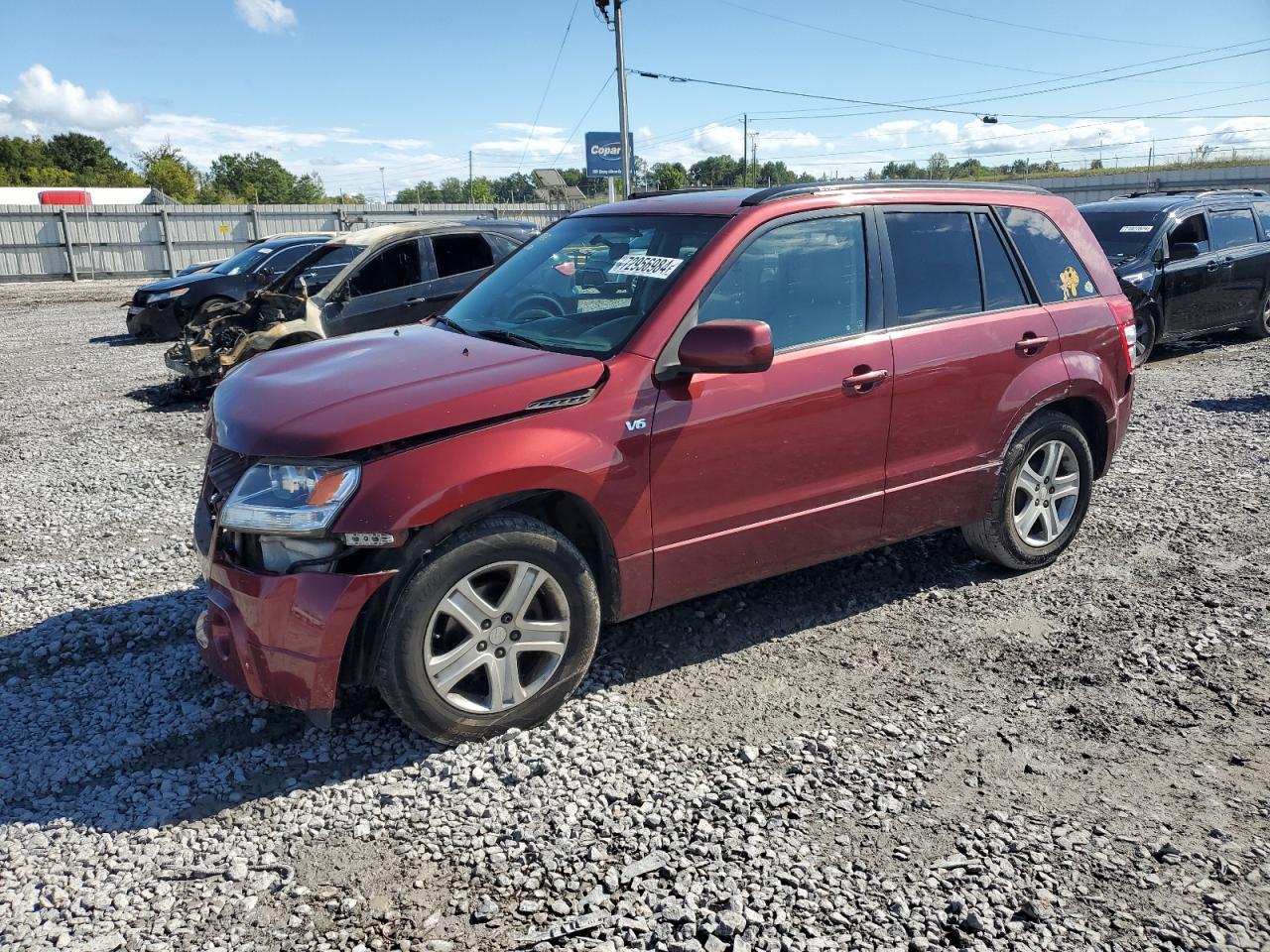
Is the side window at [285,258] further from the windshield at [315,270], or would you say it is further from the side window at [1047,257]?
the side window at [1047,257]

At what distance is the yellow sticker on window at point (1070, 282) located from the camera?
5.03m

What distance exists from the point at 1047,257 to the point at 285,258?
1355 cm

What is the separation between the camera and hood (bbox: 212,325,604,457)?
3.26 m

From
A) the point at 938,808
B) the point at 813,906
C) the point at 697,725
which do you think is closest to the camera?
the point at 813,906

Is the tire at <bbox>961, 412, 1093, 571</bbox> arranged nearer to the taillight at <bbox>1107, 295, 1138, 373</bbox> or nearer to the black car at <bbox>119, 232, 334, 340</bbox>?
the taillight at <bbox>1107, 295, 1138, 373</bbox>

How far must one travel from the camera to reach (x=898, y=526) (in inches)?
178

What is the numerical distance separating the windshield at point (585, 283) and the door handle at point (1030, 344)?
5.65ft

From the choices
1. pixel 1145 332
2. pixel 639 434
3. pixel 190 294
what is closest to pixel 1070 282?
pixel 639 434

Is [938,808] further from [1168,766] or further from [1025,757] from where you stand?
[1168,766]

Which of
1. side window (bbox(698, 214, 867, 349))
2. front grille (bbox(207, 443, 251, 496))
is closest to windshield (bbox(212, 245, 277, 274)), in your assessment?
front grille (bbox(207, 443, 251, 496))

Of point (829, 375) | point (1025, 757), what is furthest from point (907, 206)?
point (1025, 757)

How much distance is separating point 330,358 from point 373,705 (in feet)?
4.70

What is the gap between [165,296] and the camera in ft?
49.9

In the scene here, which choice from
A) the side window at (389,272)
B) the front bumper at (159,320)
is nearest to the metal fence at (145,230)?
the front bumper at (159,320)
